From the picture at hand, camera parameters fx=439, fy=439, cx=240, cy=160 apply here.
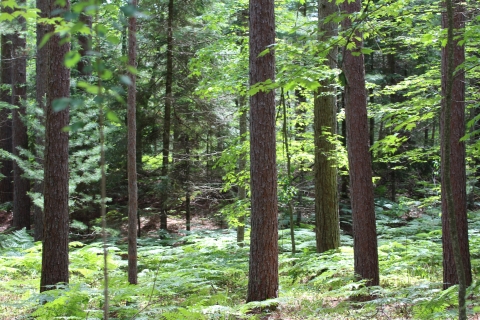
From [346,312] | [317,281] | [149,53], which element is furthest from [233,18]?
[346,312]

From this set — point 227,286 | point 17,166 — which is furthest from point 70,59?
point 17,166

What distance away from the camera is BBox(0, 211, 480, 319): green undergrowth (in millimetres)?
5055

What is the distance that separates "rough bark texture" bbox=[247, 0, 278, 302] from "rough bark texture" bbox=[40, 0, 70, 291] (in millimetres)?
2760

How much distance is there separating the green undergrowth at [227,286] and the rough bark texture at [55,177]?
0.44m

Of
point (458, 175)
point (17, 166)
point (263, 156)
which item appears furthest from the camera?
point (17, 166)

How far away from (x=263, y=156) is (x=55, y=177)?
3051 millimetres

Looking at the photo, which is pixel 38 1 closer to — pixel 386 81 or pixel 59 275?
pixel 59 275

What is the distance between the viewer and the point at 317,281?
6.72 meters

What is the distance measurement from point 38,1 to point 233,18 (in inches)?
222

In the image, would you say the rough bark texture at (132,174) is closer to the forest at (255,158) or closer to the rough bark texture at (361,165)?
the forest at (255,158)

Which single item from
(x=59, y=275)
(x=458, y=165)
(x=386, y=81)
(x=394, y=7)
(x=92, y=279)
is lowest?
(x=92, y=279)

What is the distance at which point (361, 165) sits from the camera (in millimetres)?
6445

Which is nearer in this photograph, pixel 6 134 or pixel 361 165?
pixel 361 165

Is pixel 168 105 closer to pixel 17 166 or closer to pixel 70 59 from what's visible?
pixel 17 166
